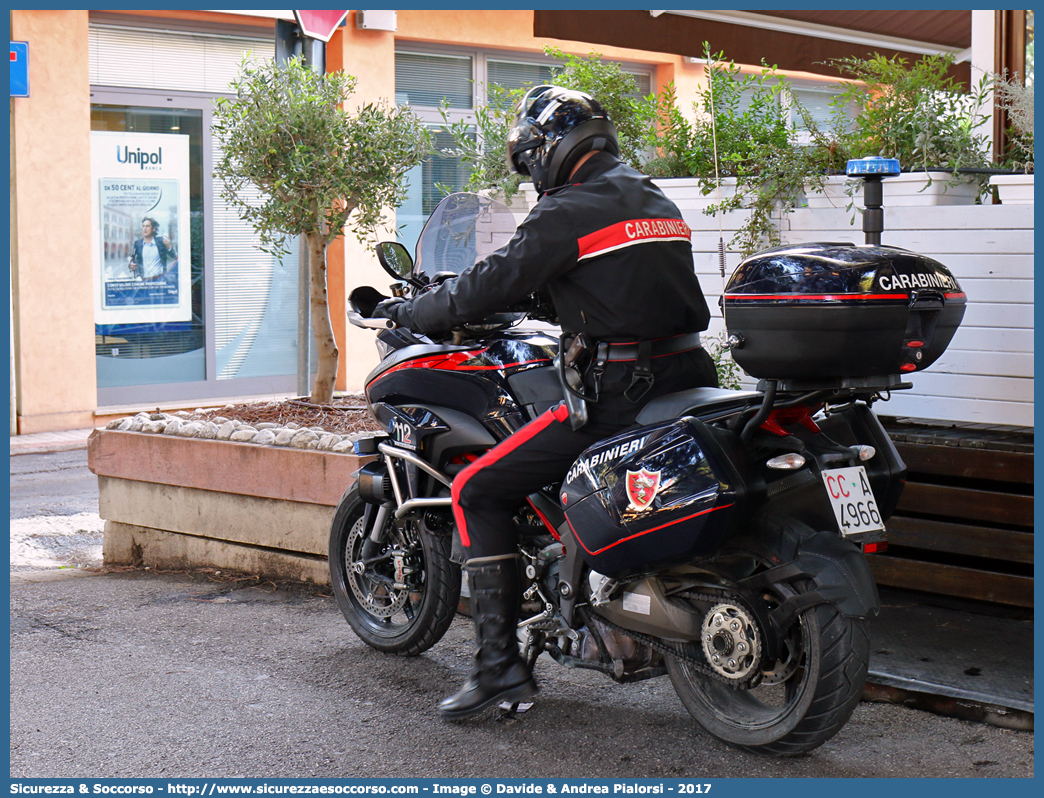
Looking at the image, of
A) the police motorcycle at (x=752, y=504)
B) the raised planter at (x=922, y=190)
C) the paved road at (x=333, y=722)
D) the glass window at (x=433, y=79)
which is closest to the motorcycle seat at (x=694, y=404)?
the police motorcycle at (x=752, y=504)

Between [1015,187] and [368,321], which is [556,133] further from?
[1015,187]

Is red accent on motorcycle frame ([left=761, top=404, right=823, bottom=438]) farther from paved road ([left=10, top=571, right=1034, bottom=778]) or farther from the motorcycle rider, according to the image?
paved road ([left=10, top=571, right=1034, bottom=778])

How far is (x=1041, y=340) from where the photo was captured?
4.53 meters

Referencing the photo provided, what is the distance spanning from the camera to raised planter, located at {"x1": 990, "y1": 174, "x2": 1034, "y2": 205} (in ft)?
17.1

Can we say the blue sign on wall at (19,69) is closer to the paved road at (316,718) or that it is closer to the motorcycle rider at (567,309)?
the paved road at (316,718)

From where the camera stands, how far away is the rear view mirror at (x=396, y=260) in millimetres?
4023

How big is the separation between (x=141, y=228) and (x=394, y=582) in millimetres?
8228

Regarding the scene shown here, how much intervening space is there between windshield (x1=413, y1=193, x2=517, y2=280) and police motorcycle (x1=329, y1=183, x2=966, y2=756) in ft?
1.24

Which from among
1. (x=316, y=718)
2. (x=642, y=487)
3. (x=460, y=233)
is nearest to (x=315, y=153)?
(x=460, y=233)

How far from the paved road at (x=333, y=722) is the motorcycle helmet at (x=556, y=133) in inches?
67.7

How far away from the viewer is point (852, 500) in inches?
126

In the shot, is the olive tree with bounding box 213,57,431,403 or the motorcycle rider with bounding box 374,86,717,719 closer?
the motorcycle rider with bounding box 374,86,717,719

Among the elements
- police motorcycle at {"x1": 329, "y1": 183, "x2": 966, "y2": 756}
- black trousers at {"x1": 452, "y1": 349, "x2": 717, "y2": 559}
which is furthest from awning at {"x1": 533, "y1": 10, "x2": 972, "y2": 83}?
black trousers at {"x1": 452, "y1": 349, "x2": 717, "y2": 559}

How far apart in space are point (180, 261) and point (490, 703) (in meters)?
9.15
